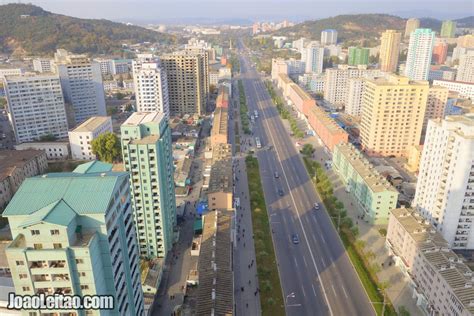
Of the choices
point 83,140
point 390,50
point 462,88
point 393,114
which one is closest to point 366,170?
point 393,114

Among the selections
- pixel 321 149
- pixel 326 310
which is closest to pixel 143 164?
pixel 326 310

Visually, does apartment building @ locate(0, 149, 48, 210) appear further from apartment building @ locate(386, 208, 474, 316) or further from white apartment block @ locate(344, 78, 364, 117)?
white apartment block @ locate(344, 78, 364, 117)

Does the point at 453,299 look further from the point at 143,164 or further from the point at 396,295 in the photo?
the point at 143,164

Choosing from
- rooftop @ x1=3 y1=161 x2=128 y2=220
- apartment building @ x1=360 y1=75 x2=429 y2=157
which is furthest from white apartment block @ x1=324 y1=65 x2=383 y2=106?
rooftop @ x1=3 y1=161 x2=128 y2=220

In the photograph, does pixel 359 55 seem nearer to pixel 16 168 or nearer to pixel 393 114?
pixel 393 114

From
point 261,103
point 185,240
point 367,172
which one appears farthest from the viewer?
point 261,103
